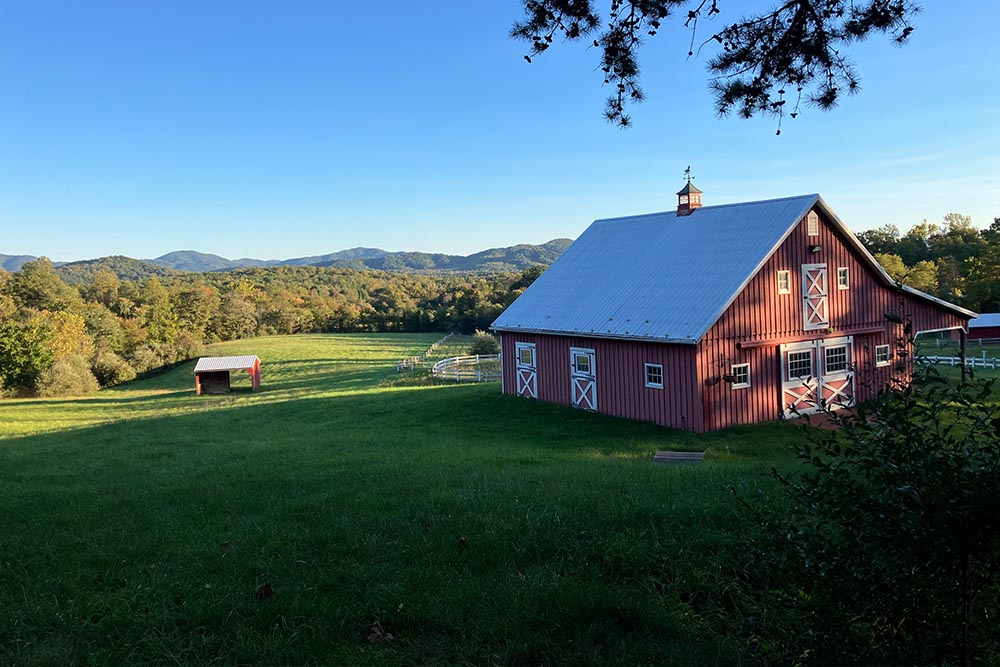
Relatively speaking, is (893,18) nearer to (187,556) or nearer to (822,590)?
(822,590)

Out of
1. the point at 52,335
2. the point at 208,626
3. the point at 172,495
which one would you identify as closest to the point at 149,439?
the point at 172,495

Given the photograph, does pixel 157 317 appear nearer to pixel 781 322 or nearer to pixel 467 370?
pixel 467 370

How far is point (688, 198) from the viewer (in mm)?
23547

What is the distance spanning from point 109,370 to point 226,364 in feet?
53.2

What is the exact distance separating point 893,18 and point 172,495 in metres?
10.9

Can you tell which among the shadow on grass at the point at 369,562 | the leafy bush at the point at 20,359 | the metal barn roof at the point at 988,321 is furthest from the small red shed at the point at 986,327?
the leafy bush at the point at 20,359

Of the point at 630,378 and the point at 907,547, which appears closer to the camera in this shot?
the point at 907,547

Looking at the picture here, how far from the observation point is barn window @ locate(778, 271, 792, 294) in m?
19.9

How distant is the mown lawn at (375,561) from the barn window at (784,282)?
9701 mm

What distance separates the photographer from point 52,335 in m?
50.0

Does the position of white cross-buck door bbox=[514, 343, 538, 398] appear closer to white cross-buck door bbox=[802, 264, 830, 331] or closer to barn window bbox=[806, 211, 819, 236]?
white cross-buck door bbox=[802, 264, 830, 331]

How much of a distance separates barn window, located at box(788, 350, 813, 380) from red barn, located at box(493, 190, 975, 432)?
0.04 metres

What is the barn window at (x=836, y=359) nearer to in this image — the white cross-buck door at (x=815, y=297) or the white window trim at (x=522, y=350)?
the white cross-buck door at (x=815, y=297)

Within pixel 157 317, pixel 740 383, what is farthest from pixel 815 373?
pixel 157 317
